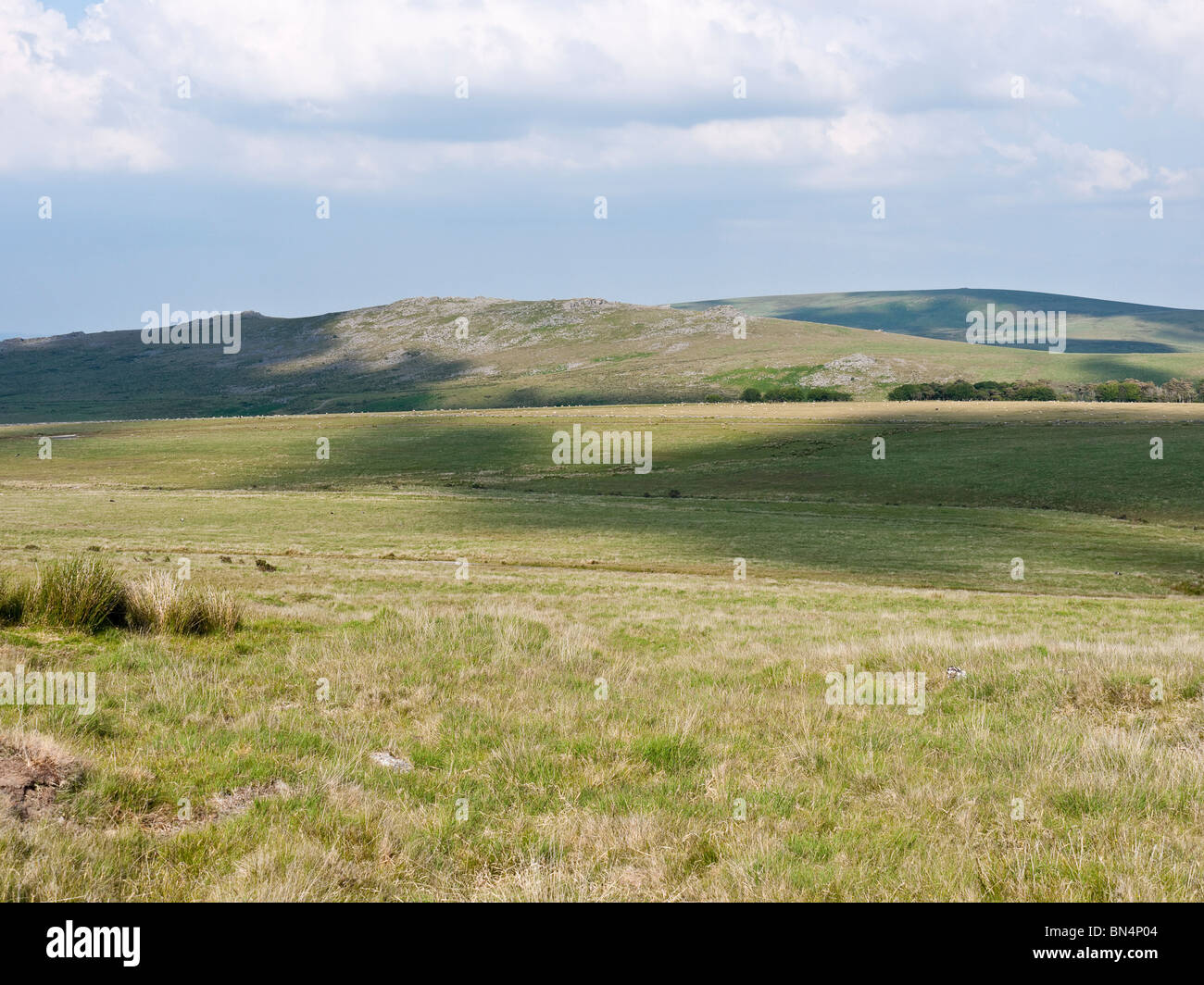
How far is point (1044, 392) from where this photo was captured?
475ft

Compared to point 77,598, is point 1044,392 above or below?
above

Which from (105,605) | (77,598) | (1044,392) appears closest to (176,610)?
(105,605)

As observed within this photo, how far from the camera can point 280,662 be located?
→ 12.0 metres

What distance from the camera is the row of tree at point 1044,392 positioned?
456 ft

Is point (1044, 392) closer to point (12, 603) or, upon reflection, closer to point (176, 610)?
point (176, 610)

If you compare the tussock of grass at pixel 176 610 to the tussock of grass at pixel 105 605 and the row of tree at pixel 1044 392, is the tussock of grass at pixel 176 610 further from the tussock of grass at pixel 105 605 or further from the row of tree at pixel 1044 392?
the row of tree at pixel 1044 392

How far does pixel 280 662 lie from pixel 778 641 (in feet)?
28.1

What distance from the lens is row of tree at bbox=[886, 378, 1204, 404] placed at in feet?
456

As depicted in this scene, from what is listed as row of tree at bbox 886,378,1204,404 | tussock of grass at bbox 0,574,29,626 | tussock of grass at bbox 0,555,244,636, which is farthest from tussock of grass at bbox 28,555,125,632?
row of tree at bbox 886,378,1204,404

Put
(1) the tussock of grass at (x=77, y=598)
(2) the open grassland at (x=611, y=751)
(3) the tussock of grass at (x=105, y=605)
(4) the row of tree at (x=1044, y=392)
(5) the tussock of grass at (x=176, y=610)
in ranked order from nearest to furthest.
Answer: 1. (2) the open grassland at (x=611, y=751)
2. (1) the tussock of grass at (x=77, y=598)
3. (3) the tussock of grass at (x=105, y=605)
4. (5) the tussock of grass at (x=176, y=610)
5. (4) the row of tree at (x=1044, y=392)

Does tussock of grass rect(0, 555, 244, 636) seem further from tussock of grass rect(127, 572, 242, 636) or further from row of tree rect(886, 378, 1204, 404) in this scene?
row of tree rect(886, 378, 1204, 404)

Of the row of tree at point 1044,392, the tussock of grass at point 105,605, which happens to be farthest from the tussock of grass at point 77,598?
the row of tree at point 1044,392
